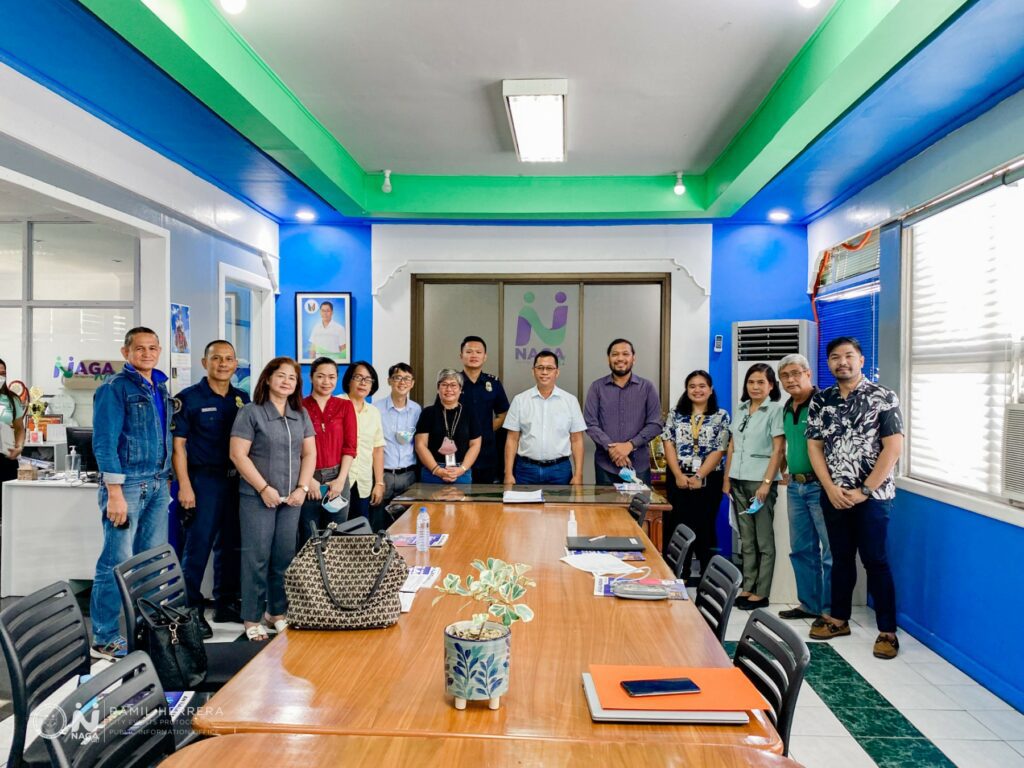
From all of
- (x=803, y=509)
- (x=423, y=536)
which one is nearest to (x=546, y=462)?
(x=803, y=509)

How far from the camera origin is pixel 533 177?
5848 millimetres

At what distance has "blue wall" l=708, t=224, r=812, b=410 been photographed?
6.26 meters

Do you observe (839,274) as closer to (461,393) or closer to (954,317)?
(954,317)

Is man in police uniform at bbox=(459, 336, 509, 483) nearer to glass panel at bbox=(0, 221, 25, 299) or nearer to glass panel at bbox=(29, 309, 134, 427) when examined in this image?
glass panel at bbox=(29, 309, 134, 427)

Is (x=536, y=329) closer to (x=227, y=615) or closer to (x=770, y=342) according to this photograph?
(x=770, y=342)

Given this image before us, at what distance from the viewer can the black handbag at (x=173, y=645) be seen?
7.63 feet

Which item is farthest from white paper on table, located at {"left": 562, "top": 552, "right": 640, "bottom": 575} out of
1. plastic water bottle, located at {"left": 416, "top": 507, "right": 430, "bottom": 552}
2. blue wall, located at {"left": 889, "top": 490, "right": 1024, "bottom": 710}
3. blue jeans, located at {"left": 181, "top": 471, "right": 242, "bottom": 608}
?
blue jeans, located at {"left": 181, "top": 471, "right": 242, "bottom": 608}

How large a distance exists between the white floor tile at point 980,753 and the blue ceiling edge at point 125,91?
14.6 ft

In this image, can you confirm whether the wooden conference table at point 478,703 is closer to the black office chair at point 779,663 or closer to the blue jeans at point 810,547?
the black office chair at point 779,663

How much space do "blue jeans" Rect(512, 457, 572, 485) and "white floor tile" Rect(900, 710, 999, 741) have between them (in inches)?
95.2

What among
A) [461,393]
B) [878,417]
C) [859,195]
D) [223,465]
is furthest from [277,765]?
[859,195]

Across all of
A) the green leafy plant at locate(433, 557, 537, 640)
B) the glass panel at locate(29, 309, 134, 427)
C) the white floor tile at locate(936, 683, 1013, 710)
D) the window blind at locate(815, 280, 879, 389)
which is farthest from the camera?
the glass panel at locate(29, 309, 134, 427)

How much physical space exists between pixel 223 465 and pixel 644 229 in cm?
399

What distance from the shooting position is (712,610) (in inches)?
101
